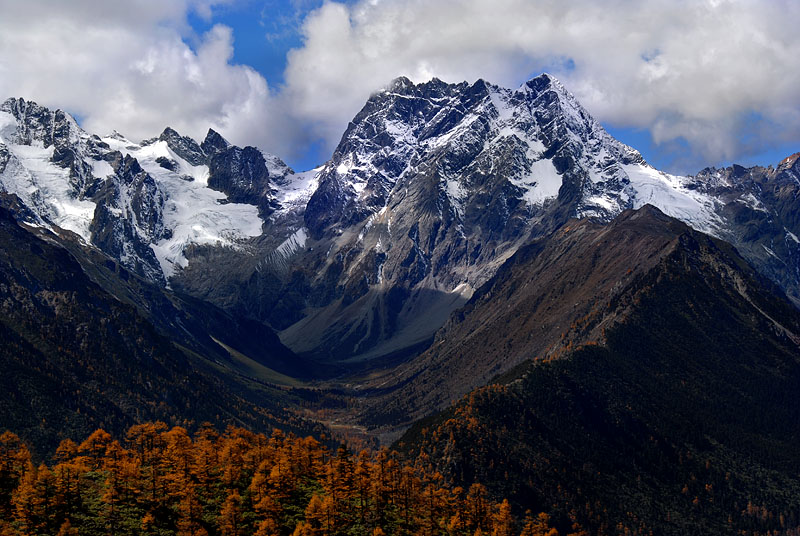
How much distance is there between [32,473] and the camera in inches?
5231

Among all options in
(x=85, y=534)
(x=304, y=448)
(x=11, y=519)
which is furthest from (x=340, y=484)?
(x=11, y=519)

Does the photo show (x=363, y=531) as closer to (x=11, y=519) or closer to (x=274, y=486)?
(x=274, y=486)

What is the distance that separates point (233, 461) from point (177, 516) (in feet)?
58.8

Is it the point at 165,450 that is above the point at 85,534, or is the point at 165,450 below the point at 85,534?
above

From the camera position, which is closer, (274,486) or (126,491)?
(126,491)

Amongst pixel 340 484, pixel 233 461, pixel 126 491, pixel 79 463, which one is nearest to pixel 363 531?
pixel 340 484

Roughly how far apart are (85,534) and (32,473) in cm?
1464

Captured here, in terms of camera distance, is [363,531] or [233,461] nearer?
[363,531]

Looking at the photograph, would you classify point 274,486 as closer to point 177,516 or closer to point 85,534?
point 177,516

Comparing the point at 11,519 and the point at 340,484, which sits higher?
the point at 340,484

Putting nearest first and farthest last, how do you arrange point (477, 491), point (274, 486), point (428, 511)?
point (274, 486), point (428, 511), point (477, 491)

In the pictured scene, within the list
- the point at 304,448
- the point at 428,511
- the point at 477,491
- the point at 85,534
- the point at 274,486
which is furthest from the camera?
the point at 477,491

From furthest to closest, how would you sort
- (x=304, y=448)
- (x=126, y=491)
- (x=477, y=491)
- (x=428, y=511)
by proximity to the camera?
(x=477, y=491) < (x=304, y=448) < (x=428, y=511) < (x=126, y=491)

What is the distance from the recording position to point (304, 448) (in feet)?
578
